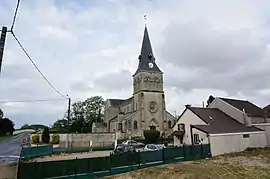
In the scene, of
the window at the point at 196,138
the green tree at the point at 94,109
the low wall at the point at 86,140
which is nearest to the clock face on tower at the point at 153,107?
the low wall at the point at 86,140

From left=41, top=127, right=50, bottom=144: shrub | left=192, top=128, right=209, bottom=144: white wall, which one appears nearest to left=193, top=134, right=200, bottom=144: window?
left=192, top=128, right=209, bottom=144: white wall

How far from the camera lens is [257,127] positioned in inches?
1485

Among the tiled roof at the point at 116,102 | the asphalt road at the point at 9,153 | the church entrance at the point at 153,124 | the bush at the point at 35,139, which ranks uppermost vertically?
the tiled roof at the point at 116,102

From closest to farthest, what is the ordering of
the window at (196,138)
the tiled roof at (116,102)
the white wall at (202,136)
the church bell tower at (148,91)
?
the white wall at (202,136) → the window at (196,138) → the church bell tower at (148,91) → the tiled roof at (116,102)

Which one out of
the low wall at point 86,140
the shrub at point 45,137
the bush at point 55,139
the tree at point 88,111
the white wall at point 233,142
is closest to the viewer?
the white wall at point 233,142

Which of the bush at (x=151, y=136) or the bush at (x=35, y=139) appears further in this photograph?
the bush at (x=35, y=139)

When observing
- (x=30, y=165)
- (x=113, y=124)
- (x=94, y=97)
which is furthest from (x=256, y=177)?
(x=94, y=97)

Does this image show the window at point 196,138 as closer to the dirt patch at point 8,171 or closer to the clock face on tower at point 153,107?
the dirt patch at point 8,171

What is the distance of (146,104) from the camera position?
213 ft

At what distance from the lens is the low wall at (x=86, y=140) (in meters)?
45.3

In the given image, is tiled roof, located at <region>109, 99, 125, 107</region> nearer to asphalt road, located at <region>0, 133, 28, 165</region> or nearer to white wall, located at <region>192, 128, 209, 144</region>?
asphalt road, located at <region>0, 133, 28, 165</region>

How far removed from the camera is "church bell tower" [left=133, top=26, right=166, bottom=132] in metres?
64.1

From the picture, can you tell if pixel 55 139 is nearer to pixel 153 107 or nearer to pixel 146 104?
pixel 146 104

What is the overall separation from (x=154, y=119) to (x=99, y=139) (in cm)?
2002
